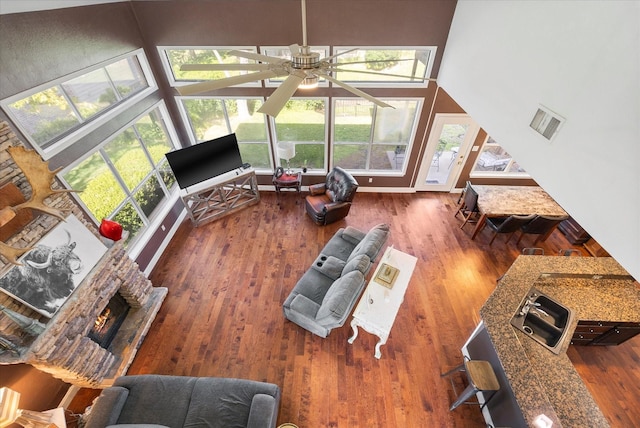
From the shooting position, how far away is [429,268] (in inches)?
195

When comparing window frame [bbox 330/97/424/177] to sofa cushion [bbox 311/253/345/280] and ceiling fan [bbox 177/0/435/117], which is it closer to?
sofa cushion [bbox 311/253/345/280]

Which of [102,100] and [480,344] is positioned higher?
[102,100]

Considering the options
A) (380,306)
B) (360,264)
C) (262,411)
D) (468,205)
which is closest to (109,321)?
(262,411)

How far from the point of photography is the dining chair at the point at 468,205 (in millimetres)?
5320

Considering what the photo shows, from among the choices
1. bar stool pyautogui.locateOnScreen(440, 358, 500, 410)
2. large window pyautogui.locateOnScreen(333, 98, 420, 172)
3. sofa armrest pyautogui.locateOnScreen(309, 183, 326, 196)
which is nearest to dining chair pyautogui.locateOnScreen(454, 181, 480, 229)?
large window pyautogui.locateOnScreen(333, 98, 420, 172)

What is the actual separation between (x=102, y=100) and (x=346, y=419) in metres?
5.51

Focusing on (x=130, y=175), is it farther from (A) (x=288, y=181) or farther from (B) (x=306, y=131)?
(B) (x=306, y=131)

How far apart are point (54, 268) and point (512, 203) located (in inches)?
279

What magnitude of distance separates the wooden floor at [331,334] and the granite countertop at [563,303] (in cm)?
105

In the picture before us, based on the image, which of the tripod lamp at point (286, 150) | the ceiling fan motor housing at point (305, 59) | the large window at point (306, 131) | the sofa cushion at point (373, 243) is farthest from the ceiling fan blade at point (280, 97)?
the large window at point (306, 131)

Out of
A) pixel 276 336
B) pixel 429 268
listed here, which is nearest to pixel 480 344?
pixel 429 268

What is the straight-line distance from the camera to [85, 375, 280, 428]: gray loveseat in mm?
2926

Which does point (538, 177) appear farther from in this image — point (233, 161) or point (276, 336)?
point (233, 161)

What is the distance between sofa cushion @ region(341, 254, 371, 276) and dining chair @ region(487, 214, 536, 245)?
2903 mm
